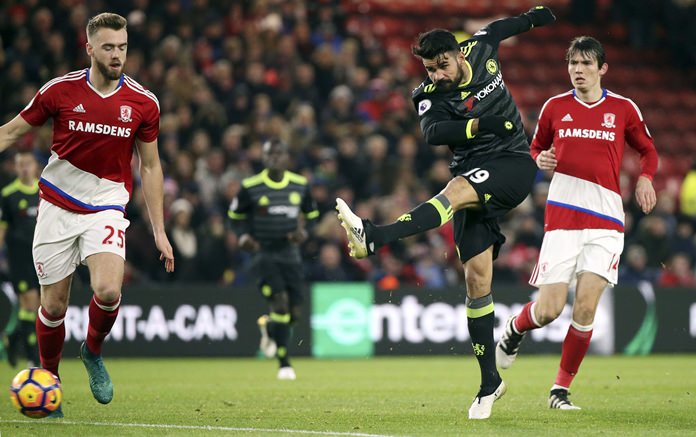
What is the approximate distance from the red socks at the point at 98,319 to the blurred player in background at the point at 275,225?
17.0 feet

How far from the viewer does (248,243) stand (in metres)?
13.6

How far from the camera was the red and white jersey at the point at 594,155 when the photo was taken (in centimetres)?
897

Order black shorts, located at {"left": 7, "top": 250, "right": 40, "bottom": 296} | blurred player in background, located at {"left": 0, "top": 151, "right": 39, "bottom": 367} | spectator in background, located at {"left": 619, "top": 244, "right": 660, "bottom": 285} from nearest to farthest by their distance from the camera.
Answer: blurred player in background, located at {"left": 0, "top": 151, "right": 39, "bottom": 367} < black shorts, located at {"left": 7, "top": 250, "right": 40, "bottom": 296} < spectator in background, located at {"left": 619, "top": 244, "right": 660, "bottom": 285}

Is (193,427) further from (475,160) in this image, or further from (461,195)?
(475,160)

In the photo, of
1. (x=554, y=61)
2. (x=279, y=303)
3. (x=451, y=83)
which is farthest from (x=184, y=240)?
(x=554, y=61)

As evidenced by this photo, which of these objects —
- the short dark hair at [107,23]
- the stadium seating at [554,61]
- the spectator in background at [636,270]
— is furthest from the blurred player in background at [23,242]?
the stadium seating at [554,61]

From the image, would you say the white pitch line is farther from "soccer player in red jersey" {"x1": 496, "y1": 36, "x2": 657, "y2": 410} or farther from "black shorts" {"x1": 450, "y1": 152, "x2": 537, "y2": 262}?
"soccer player in red jersey" {"x1": 496, "y1": 36, "x2": 657, "y2": 410}

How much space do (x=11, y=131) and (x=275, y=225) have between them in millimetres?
6163

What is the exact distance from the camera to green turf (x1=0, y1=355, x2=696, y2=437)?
7.53 m

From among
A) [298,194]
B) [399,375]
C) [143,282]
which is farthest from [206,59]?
[399,375]

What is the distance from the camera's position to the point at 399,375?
1327cm

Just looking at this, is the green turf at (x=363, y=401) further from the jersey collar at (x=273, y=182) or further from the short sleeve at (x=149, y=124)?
the jersey collar at (x=273, y=182)

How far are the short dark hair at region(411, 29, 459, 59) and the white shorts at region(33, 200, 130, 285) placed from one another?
7.72 feet

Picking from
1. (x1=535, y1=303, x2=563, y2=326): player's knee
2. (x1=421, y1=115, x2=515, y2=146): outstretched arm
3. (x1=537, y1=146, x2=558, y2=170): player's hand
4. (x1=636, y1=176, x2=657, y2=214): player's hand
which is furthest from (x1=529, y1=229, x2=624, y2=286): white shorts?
(x1=421, y1=115, x2=515, y2=146): outstretched arm
